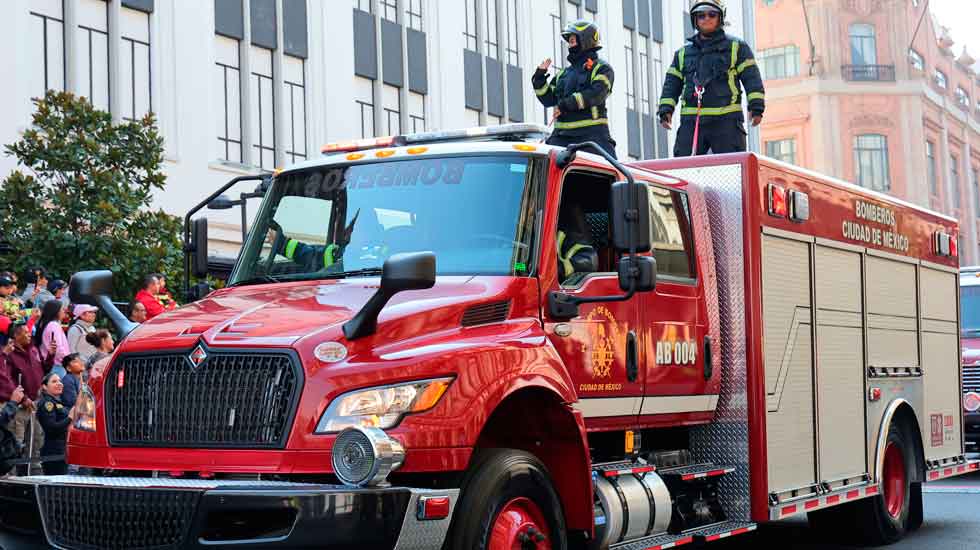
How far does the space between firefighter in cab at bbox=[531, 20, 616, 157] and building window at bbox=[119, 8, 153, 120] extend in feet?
41.5

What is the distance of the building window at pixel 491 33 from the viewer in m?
33.4

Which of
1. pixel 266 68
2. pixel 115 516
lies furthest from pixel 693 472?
pixel 266 68

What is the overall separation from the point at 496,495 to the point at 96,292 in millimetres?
2306

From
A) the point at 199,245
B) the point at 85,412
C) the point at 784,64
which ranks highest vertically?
the point at 784,64

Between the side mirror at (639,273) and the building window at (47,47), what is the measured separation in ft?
50.5

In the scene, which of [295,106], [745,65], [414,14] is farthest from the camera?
[414,14]

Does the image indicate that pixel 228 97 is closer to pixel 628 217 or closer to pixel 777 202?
pixel 777 202

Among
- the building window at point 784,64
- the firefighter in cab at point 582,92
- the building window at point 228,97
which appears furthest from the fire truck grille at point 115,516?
the building window at point 784,64

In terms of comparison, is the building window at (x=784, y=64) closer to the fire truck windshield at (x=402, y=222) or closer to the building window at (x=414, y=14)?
the building window at (x=414, y=14)

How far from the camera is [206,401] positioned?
6.38 m

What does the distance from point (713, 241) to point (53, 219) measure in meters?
9.89

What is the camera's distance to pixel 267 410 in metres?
6.25

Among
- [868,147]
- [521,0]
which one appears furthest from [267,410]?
[868,147]

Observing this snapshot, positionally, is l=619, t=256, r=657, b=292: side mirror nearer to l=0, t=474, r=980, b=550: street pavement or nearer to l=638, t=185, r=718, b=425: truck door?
l=638, t=185, r=718, b=425: truck door
